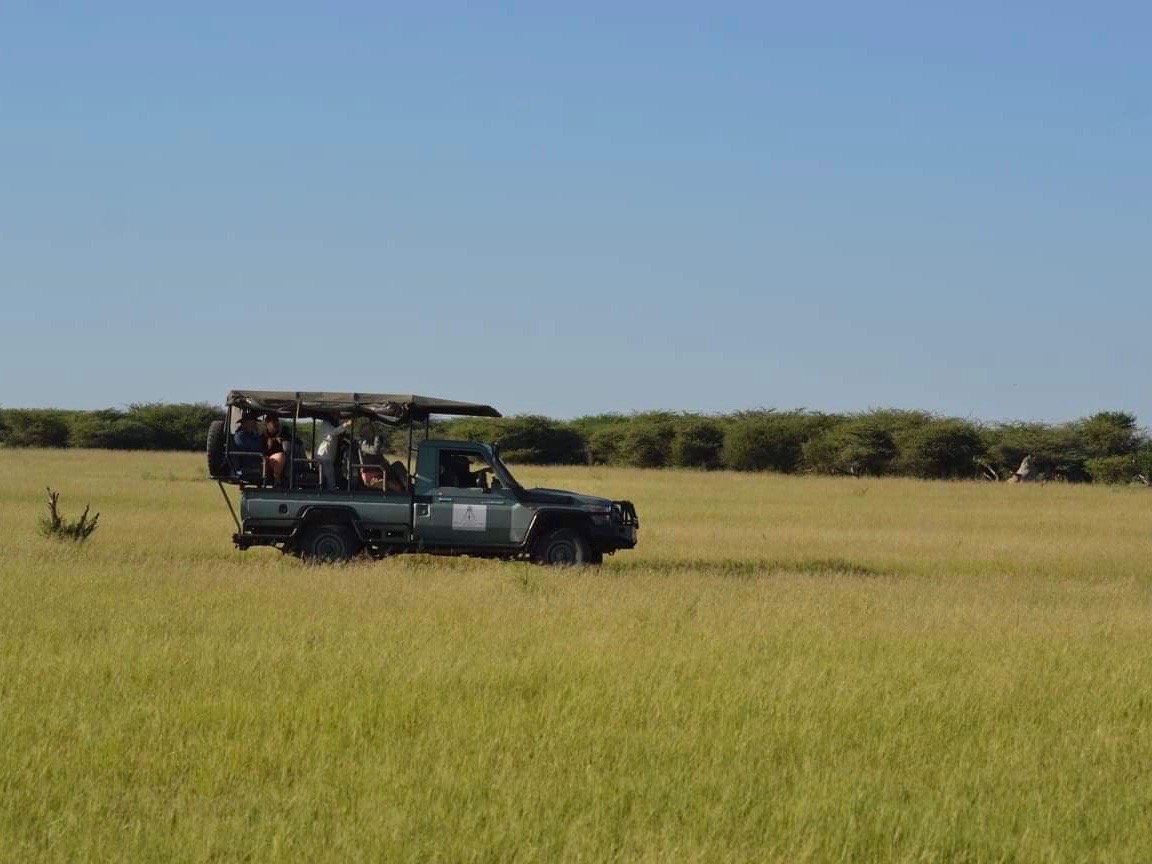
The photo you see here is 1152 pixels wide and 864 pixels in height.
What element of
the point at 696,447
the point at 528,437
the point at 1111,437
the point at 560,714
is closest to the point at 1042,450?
the point at 1111,437

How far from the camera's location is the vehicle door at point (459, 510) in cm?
2122

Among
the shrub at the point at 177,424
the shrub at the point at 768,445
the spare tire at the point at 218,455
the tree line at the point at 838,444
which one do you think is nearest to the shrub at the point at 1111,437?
the tree line at the point at 838,444

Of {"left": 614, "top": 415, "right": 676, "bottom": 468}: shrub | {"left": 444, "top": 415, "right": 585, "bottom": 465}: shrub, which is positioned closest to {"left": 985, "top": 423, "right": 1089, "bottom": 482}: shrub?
{"left": 614, "top": 415, "right": 676, "bottom": 468}: shrub

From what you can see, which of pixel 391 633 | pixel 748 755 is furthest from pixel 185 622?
pixel 748 755

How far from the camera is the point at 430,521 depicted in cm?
2123

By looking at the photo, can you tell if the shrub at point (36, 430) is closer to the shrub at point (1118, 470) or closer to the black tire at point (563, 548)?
the shrub at point (1118, 470)

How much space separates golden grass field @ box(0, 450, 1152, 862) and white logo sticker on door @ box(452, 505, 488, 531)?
748 mm

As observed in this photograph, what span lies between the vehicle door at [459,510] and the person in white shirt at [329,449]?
1.26 meters

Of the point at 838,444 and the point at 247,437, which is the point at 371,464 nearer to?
the point at 247,437

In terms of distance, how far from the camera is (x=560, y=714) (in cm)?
1058

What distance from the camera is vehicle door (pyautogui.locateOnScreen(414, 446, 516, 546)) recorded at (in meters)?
21.2

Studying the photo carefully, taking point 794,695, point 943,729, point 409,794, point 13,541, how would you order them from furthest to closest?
point 13,541
point 794,695
point 943,729
point 409,794

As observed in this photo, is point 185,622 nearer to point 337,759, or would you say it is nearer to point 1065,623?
point 337,759

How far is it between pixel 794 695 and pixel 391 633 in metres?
4.12
